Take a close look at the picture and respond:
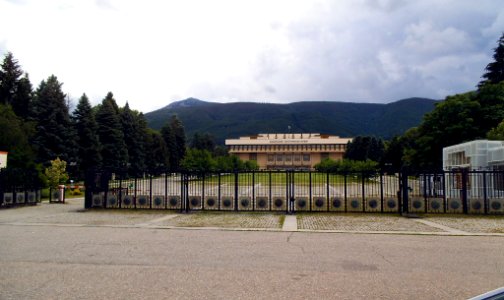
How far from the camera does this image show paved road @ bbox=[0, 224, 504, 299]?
24.0 ft

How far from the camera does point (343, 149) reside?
490ft

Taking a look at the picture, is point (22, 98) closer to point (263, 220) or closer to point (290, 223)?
point (263, 220)

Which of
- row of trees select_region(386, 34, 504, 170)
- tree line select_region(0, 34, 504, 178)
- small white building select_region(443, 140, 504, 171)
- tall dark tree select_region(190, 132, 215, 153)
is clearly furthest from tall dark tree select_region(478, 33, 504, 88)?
tall dark tree select_region(190, 132, 215, 153)

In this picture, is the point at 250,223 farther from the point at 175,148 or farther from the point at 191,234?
the point at 175,148

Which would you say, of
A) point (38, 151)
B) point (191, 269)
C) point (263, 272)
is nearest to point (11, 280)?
point (191, 269)

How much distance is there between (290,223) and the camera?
1681cm

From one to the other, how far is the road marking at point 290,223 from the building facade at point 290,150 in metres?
128

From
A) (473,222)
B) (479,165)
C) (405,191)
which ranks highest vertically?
(479,165)

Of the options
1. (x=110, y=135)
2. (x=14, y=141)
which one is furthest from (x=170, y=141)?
(x=14, y=141)

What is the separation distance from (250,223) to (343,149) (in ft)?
446

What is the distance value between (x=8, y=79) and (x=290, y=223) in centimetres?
5970

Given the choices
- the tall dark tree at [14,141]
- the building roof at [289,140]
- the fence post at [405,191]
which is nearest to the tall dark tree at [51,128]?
the tall dark tree at [14,141]

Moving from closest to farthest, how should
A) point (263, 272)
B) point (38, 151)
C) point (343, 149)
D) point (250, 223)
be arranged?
point (263, 272), point (250, 223), point (38, 151), point (343, 149)

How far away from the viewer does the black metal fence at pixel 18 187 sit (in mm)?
22641
